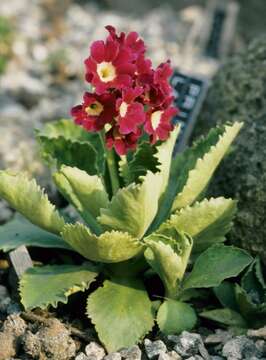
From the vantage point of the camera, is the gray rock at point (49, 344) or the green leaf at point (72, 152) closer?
the gray rock at point (49, 344)

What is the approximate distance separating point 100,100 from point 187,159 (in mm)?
700

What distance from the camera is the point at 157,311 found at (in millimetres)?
2928

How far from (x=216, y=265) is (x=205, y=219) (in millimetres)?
188

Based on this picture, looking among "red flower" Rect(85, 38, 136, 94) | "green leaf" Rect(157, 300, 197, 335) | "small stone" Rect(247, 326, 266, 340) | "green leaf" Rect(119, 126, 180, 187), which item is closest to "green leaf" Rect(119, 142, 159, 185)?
"green leaf" Rect(119, 126, 180, 187)

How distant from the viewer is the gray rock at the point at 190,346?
274cm

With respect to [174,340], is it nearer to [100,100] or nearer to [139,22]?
[100,100]

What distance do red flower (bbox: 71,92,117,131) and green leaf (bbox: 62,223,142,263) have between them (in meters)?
0.38

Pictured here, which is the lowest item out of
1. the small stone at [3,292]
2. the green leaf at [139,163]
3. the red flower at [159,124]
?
the small stone at [3,292]

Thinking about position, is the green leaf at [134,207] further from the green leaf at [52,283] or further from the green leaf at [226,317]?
the green leaf at [226,317]

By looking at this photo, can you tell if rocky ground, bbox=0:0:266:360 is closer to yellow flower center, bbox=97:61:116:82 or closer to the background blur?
the background blur

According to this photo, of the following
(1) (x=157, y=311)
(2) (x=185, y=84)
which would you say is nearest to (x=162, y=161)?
(1) (x=157, y=311)

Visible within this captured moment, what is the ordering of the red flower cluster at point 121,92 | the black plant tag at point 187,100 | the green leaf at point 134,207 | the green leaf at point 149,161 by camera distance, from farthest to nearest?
1. the black plant tag at point 187,100
2. the green leaf at point 149,161
3. the red flower cluster at point 121,92
4. the green leaf at point 134,207

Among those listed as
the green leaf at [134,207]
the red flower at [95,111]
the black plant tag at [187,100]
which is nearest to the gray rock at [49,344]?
the green leaf at [134,207]

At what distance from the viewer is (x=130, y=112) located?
2742 millimetres
